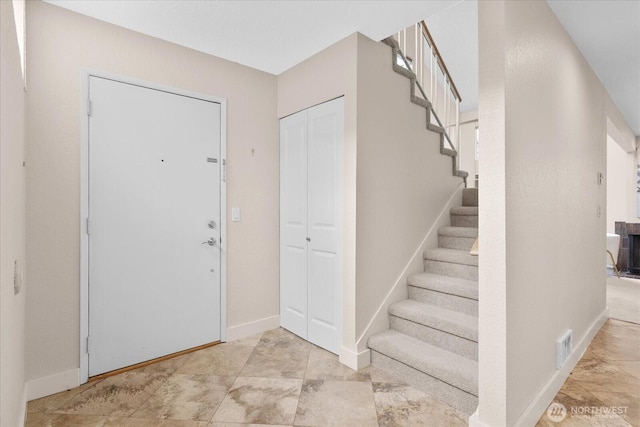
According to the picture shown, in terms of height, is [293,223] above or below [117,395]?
above

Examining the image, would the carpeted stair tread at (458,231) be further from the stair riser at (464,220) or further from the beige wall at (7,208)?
the beige wall at (7,208)

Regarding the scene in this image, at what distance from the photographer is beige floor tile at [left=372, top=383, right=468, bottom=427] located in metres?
1.81

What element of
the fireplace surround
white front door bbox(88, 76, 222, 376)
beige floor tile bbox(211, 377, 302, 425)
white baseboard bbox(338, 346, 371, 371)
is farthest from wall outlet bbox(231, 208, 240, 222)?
the fireplace surround

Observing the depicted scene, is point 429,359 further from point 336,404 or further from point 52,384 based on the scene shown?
point 52,384

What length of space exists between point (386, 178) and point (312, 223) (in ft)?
2.44

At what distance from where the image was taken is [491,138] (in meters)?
1.59

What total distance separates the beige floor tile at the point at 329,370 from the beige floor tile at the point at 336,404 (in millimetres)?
67

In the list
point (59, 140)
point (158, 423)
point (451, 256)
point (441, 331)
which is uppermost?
point (59, 140)

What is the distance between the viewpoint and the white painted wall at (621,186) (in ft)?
19.9

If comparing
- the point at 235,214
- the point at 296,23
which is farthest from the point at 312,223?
the point at 296,23

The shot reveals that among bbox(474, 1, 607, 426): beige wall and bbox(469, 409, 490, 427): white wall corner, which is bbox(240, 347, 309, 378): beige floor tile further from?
bbox(474, 1, 607, 426): beige wall

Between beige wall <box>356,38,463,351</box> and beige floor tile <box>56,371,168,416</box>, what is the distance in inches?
58.9

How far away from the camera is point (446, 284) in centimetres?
255

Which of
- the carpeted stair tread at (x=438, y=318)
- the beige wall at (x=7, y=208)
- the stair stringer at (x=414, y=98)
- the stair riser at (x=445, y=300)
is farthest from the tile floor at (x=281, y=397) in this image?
the stair stringer at (x=414, y=98)
